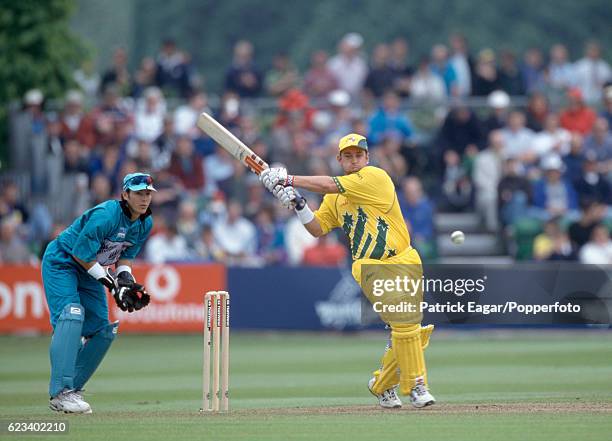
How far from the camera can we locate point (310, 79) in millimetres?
23828

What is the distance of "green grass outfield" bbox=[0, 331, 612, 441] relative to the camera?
9625 millimetres

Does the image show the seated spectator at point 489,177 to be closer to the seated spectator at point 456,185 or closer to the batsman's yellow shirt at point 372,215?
the seated spectator at point 456,185

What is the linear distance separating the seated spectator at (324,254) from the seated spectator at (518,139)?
3612 millimetres

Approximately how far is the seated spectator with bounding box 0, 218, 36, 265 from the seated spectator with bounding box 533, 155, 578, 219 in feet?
27.6

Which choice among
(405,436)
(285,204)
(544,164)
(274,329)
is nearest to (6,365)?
(274,329)

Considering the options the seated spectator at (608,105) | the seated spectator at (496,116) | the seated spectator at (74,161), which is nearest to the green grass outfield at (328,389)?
the seated spectator at (74,161)

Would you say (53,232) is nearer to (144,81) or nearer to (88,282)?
(144,81)

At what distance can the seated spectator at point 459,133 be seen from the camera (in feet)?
72.5

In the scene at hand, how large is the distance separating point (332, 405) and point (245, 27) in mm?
24233

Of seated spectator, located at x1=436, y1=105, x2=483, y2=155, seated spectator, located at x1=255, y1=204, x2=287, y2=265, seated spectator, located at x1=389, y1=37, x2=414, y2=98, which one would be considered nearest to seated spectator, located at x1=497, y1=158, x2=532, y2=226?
seated spectator, located at x1=436, y1=105, x2=483, y2=155

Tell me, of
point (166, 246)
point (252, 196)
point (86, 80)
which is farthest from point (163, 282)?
point (86, 80)

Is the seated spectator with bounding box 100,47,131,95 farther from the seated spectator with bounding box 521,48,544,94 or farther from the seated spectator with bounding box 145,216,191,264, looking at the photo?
the seated spectator with bounding box 521,48,544,94

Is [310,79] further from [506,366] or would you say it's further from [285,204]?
[285,204]

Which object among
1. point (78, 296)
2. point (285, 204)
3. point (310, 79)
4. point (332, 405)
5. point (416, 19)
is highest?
point (416, 19)
